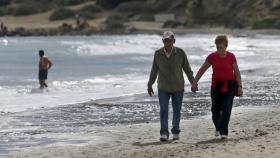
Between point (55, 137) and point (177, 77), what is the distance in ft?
7.07

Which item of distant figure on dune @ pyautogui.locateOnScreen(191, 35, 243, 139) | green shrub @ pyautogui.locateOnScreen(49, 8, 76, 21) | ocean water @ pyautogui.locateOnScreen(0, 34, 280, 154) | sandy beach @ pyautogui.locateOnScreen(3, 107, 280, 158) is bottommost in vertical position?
sandy beach @ pyautogui.locateOnScreen(3, 107, 280, 158)

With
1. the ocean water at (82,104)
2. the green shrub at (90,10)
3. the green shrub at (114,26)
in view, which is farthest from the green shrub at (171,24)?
the ocean water at (82,104)

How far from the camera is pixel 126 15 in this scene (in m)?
113

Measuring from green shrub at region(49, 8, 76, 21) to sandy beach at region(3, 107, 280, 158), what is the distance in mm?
108317

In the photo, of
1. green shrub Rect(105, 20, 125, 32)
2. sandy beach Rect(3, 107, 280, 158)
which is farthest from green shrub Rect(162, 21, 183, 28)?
sandy beach Rect(3, 107, 280, 158)

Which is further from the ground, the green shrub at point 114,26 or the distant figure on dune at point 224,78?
the green shrub at point 114,26

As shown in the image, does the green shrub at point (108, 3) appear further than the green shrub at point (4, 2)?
No

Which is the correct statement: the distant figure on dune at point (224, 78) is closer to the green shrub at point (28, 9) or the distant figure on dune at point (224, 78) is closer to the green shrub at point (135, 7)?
the green shrub at point (135, 7)

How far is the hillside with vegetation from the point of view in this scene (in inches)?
3792

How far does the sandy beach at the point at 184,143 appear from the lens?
9.18 meters

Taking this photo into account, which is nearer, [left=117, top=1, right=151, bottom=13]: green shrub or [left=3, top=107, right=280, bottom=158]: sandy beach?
[left=3, top=107, right=280, bottom=158]: sandy beach

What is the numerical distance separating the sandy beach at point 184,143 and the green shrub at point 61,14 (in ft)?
355

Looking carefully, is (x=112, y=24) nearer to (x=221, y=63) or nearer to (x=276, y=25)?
(x=276, y=25)

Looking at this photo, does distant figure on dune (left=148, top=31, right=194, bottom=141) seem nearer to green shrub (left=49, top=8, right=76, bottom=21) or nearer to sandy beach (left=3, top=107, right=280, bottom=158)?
sandy beach (left=3, top=107, right=280, bottom=158)
